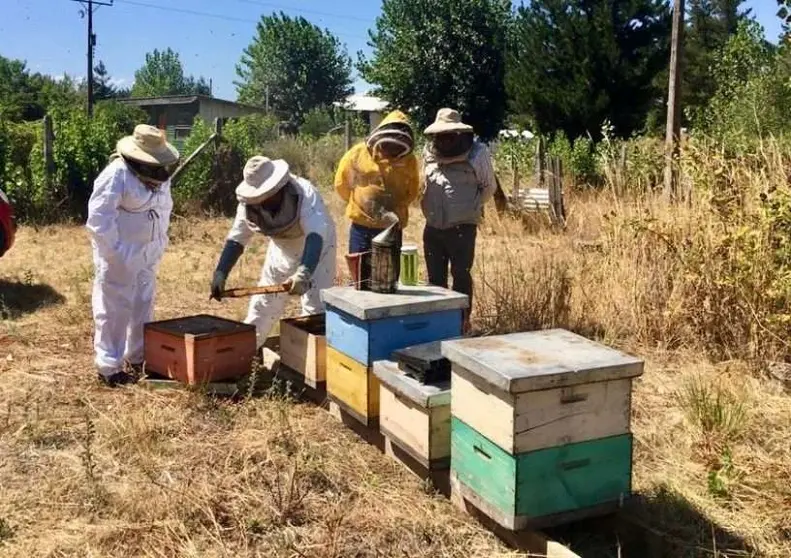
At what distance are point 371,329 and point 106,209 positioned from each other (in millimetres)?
1835

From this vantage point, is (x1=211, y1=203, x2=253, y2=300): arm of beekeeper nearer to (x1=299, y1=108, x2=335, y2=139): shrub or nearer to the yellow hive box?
the yellow hive box

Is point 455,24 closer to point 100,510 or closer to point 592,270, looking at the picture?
point 592,270

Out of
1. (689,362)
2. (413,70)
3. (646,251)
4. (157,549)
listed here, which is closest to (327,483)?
(157,549)

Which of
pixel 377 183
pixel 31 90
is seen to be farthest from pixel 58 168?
pixel 31 90

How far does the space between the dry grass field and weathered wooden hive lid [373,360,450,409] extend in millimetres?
442

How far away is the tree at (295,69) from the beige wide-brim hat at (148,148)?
151 feet

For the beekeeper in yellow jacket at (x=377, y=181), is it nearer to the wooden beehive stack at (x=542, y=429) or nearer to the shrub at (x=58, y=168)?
the wooden beehive stack at (x=542, y=429)

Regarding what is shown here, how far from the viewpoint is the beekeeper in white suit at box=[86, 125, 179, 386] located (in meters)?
4.57

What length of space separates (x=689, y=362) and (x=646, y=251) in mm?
953

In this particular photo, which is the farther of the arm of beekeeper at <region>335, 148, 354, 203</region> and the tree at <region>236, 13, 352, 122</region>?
the tree at <region>236, 13, 352, 122</region>

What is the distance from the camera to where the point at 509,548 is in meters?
3.05

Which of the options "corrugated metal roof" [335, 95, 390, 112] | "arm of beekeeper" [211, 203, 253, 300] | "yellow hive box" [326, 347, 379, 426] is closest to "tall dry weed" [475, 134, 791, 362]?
"arm of beekeeper" [211, 203, 253, 300]

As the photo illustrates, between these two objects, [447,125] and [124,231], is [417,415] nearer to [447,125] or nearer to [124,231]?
[124,231]

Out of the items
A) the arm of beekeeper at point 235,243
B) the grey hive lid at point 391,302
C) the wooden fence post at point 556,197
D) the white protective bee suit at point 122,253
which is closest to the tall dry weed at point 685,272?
the grey hive lid at point 391,302
